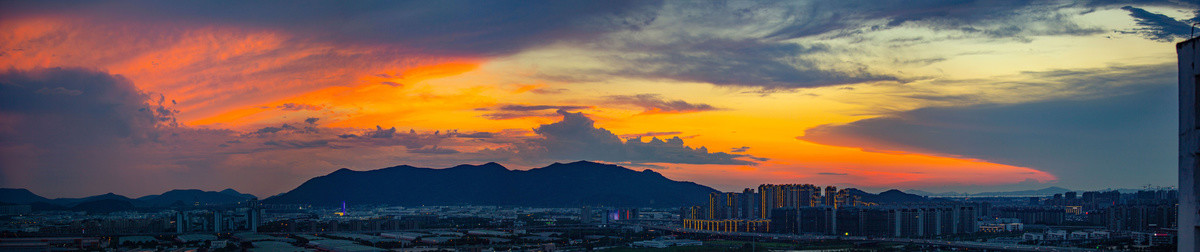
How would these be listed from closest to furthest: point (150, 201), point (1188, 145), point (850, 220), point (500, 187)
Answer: point (1188, 145)
point (850, 220)
point (150, 201)
point (500, 187)

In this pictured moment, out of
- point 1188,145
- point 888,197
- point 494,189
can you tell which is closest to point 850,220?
point 1188,145

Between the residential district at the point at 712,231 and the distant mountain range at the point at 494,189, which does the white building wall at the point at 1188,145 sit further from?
the distant mountain range at the point at 494,189

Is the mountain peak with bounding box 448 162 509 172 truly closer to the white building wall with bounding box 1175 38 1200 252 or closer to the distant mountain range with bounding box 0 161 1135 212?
the distant mountain range with bounding box 0 161 1135 212

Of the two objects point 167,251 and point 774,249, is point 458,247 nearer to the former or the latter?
point 167,251

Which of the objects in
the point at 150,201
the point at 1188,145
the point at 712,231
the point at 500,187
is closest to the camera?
the point at 1188,145

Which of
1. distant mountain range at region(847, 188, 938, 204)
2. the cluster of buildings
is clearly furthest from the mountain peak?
the cluster of buildings

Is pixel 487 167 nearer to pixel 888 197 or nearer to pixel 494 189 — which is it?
pixel 494 189
